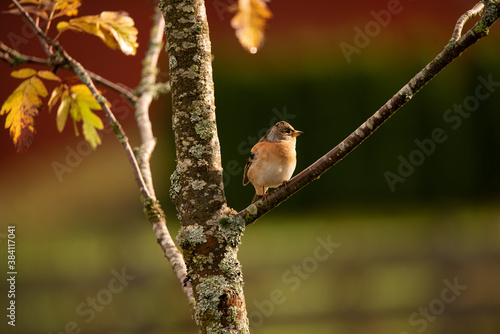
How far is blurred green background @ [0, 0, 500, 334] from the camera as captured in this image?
455cm

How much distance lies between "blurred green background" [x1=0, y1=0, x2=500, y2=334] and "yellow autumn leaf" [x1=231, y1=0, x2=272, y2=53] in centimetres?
247

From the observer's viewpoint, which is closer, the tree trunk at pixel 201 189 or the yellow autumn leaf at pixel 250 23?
the tree trunk at pixel 201 189

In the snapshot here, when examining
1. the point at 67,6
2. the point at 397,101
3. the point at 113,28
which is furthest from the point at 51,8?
the point at 397,101

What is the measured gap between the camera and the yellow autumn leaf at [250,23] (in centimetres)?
198

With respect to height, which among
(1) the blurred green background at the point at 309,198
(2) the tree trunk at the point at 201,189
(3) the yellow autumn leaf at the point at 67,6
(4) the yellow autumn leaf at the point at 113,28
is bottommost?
(2) the tree trunk at the point at 201,189

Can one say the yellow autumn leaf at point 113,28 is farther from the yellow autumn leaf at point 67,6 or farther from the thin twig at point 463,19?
the thin twig at point 463,19

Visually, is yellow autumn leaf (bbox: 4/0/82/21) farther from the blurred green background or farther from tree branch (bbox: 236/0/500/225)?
the blurred green background

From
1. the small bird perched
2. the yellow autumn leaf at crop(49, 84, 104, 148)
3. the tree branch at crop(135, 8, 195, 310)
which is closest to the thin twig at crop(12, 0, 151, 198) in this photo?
the tree branch at crop(135, 8, 195, 310)

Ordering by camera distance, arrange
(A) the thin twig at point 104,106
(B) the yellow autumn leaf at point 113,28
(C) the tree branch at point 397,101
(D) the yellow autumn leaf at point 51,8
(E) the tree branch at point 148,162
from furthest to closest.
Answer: (D) the yellow autumn leaf at point 51,8
(B) the yellow autumn leaf at point 113,28
(A) the thin twig at point 104,106
(E) the tree branch at point 148,162
(C) the tree branch at point 397,101

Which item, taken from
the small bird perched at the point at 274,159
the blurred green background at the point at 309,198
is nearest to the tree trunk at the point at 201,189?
the small bird perched at the point at 274,159

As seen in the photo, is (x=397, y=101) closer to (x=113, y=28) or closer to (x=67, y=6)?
(x=113, y=28)

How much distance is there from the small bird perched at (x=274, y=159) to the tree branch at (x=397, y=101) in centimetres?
107

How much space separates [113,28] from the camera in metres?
1.86

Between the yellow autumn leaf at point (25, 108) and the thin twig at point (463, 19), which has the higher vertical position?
the yellow autumn leaf at point (25, 108)
